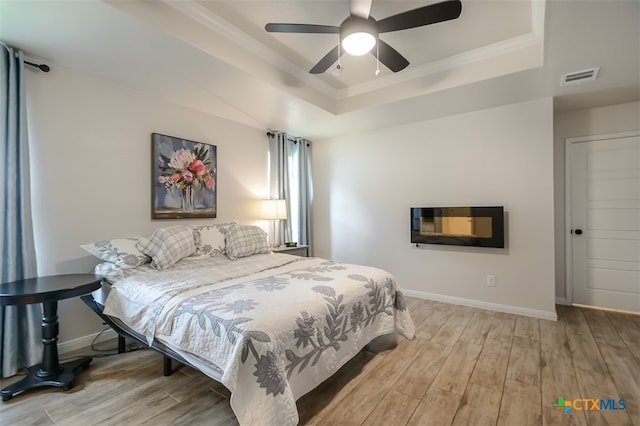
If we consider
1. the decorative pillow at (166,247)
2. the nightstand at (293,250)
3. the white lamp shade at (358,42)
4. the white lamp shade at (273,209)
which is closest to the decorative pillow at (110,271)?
the decorative pillow at (166,247)

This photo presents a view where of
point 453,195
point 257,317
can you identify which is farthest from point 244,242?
point 453,195

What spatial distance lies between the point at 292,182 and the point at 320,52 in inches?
91.9

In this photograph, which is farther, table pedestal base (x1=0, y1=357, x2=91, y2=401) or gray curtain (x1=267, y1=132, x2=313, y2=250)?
gray curtain (x1=267, y1=132, x2=313, y2=250)

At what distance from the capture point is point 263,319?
1.50m

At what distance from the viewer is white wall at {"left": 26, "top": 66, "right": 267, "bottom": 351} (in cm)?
238

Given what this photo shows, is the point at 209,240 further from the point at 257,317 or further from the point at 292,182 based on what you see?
the point at 292,182

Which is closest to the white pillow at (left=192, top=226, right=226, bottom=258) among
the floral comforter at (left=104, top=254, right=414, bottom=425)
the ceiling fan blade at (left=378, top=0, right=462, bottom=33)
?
the floral comforter at (left=104, top=254, right=414, bottom=425)

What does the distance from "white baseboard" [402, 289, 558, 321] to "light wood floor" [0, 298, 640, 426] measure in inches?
17.9

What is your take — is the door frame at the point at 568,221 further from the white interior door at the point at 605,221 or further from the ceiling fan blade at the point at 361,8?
the ceiling fan blade at the point at 361,8

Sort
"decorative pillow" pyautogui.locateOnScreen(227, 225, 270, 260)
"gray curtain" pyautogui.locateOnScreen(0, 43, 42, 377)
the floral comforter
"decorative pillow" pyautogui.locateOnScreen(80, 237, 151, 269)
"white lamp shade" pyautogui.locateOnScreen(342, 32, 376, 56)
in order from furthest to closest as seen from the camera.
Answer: "decorative pillow" pyautogui.locateOnScreen(227, 225, 270, 260)
"decorative pillow" pyautogui.locateOnScreen(80, 237, 151, 269)
"gray curtain" pyautogui.locateOnScreen(0, 43, 42, 377)
"white lamp shade" pyautogui.locateOnScreen(342, 32, 376, 56)
the floral comforter

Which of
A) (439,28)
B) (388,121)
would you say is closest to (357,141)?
(388,121)

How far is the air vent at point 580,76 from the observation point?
258 cm

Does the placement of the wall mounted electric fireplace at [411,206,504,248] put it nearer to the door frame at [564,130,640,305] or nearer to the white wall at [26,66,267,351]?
the door frame at [564,130,640,305]

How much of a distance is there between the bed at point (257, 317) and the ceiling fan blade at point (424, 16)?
183 cm
